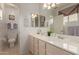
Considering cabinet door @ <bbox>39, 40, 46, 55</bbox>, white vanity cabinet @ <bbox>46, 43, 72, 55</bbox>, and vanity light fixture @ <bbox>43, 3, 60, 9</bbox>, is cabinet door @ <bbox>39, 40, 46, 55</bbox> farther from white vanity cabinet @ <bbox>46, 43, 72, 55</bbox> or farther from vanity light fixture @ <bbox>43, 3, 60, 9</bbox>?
vanity light fixture @ <bbox>43, 3, 60, 9</bbox>

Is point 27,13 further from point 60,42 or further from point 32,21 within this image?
point 60,42

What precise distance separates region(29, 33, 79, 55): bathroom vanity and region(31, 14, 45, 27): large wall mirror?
0.42 ft

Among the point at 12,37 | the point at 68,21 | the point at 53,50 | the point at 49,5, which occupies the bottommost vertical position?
the point at 53,50

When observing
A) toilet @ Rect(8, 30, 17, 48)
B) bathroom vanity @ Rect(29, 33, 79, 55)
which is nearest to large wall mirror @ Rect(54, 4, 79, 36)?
bathroom vanity @ Rect(29, 33, 79, 55)

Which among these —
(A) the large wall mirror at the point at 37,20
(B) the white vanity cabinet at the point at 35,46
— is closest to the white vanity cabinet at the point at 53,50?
(B) the white vanity cabinet at the point at 35,46

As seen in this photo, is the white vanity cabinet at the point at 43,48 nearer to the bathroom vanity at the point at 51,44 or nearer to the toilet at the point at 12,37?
the bathroom vanity at the point at 51,44

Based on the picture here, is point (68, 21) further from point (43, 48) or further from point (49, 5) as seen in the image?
point (43, 48)

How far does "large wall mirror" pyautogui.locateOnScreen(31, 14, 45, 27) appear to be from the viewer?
167cm

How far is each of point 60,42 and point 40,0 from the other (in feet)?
→ 1.90

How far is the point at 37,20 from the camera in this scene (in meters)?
1.70

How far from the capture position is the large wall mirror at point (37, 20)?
1.67m

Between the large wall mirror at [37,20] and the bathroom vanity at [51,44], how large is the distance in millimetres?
129

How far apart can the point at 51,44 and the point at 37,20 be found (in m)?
0.36

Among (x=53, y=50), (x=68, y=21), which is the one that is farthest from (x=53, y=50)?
(x=68, y=21)
